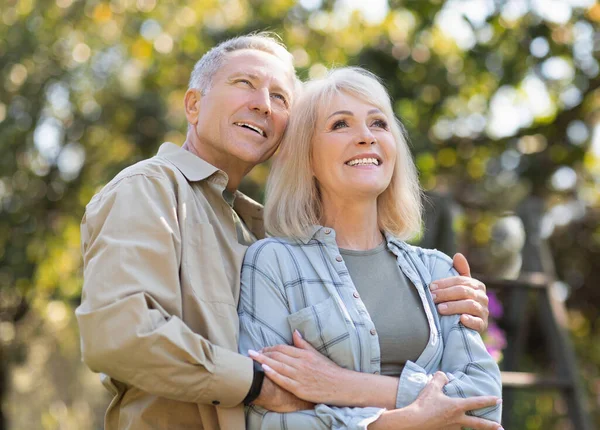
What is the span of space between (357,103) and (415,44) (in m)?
4.76

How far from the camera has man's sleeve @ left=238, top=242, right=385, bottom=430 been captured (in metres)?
2.30

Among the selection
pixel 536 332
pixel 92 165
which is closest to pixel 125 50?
pixel 92 165

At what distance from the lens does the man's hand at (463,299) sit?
2.62m

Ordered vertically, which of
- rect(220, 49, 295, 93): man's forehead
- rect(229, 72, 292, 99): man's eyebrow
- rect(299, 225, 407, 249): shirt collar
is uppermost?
rect(220, 49, 295, 93): man's forehead

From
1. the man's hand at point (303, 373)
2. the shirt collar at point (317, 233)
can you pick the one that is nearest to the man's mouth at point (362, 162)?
the shirt collar at point (317, 233)

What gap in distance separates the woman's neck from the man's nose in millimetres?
434

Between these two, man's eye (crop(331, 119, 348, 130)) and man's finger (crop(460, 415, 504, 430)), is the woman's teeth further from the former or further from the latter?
man's finger (crop(460, 415, 504, 430))

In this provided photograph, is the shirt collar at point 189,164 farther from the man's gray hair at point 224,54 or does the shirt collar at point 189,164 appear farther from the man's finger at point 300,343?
the man's finger at point 300,343

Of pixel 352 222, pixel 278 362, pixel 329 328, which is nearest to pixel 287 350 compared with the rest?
pixel 278 362

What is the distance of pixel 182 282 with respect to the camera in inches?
93.3

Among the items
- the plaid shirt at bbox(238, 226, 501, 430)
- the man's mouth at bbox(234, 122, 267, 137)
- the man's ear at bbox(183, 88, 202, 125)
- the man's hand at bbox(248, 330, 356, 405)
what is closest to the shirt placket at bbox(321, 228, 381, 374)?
the plaid shirt at bbox(238, 226, 501, 430)

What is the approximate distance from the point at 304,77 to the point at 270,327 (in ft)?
15.5

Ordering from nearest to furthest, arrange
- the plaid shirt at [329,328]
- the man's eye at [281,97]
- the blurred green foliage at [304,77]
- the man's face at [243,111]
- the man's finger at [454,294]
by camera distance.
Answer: the plaid shirt at [329,328]
the man's finger at [454,294]
the man's face at [243,111]
the man's eye at [281,97]
the blurred green foliage at [304,77]

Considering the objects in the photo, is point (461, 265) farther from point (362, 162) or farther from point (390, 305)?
point (362, 162)
